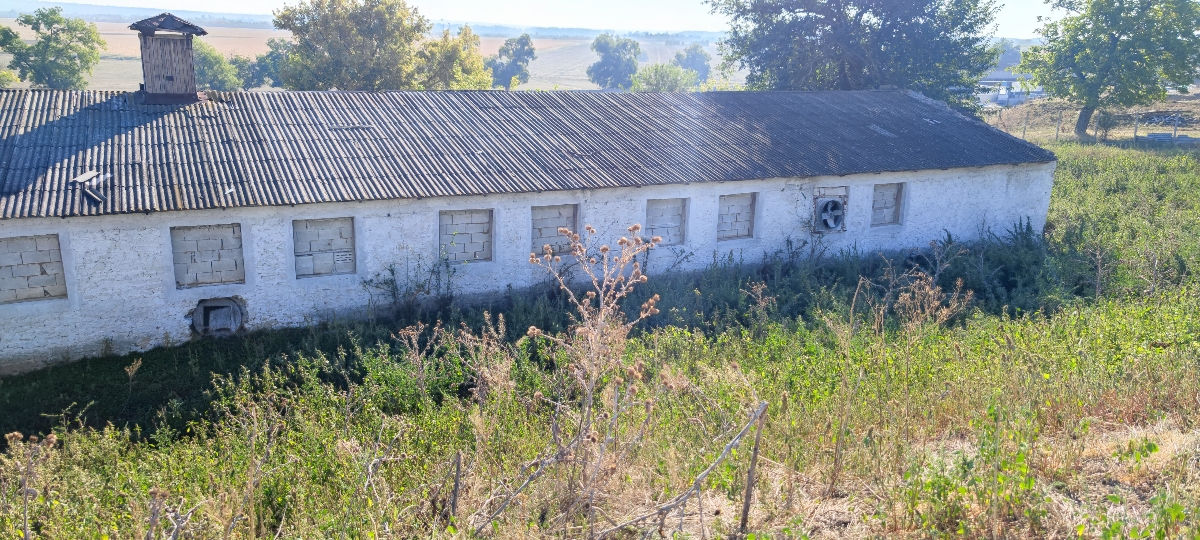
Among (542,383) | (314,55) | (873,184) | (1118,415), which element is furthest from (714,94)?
(314,55)

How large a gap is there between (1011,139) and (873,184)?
16.0 ft

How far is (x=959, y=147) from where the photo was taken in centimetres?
1648

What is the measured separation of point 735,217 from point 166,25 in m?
9.56

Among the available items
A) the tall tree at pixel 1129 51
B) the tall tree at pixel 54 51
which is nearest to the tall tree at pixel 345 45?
the tall tree at pixel 54 51

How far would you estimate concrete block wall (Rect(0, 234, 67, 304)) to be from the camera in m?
9.55

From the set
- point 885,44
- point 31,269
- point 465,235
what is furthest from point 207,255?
point 885,44

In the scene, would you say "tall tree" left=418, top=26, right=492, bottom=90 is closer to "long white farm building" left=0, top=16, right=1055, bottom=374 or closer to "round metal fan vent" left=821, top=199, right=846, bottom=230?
"long white farm building" left=0, top=16, right=1055, bottom=374

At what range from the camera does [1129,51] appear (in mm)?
33875

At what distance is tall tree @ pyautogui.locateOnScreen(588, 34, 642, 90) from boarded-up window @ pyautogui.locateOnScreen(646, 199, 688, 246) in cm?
9093

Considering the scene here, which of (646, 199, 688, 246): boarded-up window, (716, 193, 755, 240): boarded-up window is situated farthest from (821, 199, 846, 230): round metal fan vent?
(646, 199, 688, 246): boarded-up window

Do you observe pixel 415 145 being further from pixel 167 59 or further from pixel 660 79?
pixel 660 79

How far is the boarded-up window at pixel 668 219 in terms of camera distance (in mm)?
13438

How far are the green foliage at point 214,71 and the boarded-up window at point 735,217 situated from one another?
55934 millimetres

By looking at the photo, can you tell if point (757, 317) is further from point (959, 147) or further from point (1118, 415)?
point (959, 147)
